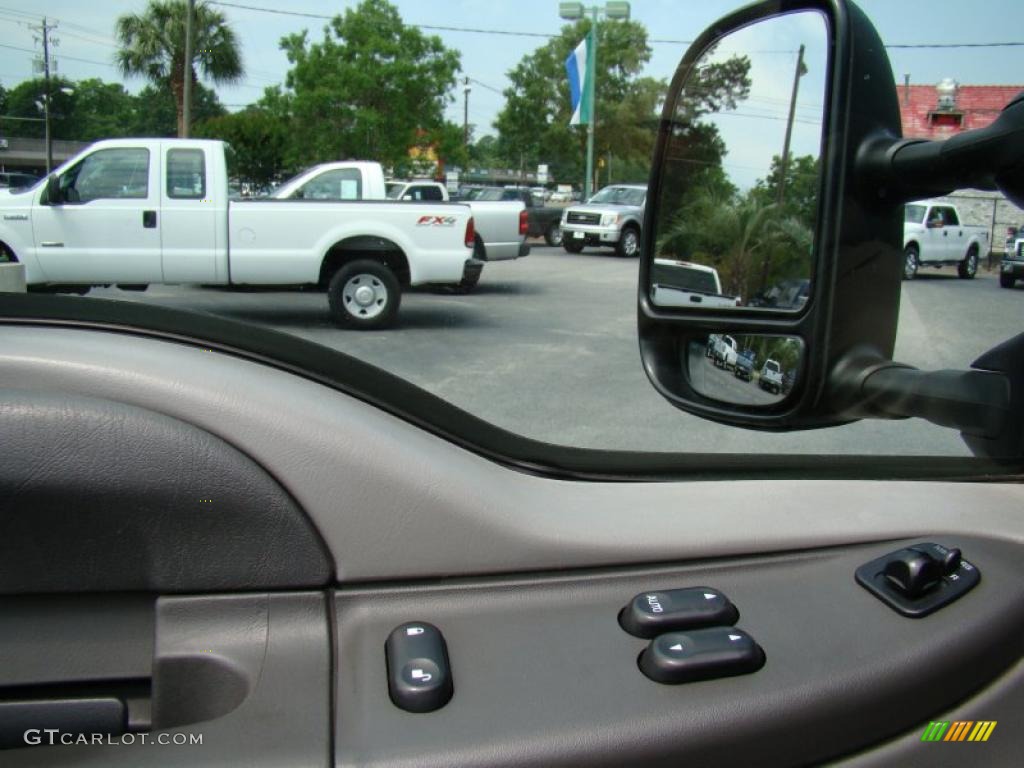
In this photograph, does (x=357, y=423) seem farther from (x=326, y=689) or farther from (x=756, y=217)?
(x=756, y=217)

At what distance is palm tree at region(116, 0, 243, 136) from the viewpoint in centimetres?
361

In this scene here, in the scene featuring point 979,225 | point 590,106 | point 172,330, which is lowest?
point 172,330

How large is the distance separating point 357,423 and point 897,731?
31.6 inches

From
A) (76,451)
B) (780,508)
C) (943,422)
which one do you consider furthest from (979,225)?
(76,451)

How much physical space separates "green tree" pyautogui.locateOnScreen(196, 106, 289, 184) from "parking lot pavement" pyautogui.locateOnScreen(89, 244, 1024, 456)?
1808 millimetres

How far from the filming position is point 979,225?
1.52m

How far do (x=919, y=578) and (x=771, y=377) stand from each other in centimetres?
40

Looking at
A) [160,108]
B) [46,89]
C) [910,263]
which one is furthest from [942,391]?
[160,108]

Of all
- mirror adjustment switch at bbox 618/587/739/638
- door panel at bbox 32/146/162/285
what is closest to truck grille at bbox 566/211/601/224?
door panel at bbox 32/146/162/285

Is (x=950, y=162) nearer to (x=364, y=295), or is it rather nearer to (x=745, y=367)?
(x=745, y=367)

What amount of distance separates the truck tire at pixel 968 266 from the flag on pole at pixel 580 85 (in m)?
1.21

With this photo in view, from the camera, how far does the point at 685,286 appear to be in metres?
1.70

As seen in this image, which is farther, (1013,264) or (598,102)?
(598,102)

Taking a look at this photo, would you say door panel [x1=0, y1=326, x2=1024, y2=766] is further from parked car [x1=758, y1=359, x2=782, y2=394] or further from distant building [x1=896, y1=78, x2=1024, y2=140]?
distant building [x1=896, y1=78, x2=1024, y2=140]
